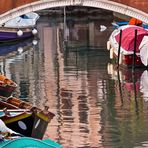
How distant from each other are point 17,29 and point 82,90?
13.4 m

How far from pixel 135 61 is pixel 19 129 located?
970cm

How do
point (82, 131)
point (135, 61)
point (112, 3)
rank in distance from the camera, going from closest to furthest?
point (82, 131) < point (112, 3) < point (135, 61)

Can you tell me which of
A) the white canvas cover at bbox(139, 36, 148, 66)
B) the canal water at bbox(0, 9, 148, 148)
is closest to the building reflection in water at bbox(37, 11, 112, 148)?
the canal water at bbox(0, 9, 148, 148)

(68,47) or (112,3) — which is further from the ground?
(112,3)

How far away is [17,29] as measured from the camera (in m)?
29.5

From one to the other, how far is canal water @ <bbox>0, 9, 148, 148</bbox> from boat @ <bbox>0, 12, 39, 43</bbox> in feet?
1.79

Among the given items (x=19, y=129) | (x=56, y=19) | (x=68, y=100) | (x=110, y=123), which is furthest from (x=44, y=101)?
(x=56, y=19)

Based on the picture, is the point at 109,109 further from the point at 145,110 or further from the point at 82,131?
the point at 82,131

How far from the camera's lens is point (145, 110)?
1402 cm

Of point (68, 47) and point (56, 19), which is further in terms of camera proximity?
point (56, 19)

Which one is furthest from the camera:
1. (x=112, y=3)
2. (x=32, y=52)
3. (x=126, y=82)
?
(x=32, y=52)

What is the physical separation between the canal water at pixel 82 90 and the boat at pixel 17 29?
0.54 meters

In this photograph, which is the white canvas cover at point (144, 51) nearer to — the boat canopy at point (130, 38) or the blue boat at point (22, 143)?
the boat canopy at point (130, 38)

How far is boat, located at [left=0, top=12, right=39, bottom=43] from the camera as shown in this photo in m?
28.7
